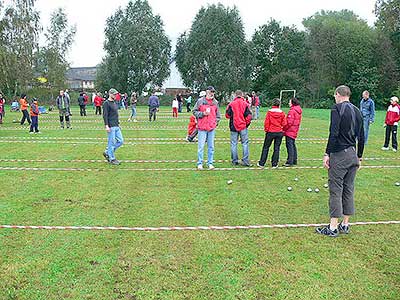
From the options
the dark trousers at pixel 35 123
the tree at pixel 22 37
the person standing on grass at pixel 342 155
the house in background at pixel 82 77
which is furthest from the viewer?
the house in background at pixel 82 77

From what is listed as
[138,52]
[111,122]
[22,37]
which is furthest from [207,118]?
[138,52]

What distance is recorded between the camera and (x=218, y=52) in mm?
50312

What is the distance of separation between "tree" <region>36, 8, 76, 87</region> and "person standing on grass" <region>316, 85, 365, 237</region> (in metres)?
46.7

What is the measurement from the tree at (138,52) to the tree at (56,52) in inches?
203

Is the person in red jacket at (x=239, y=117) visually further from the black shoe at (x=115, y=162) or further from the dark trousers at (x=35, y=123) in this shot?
the dark trousers at (x=35, y=123)

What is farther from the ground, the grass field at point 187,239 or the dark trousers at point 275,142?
the dark trousers at point 275,142

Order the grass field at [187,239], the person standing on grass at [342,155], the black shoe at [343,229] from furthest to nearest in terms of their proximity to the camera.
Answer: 1. the black shoe at [343,229]
2. the person standing on grass at [342,155]
3. the grass field at [187,239]

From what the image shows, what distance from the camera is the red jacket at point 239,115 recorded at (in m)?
10.1

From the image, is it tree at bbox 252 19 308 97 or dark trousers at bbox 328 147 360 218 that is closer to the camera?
dark trousers at bbox 328 147 360 218

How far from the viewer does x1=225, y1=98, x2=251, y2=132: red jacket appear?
33.3ft

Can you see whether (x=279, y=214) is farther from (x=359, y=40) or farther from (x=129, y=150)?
(x=359, y=40)

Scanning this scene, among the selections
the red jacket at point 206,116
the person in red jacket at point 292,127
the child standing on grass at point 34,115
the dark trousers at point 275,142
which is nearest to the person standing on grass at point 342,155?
the red jacket at point 206,116

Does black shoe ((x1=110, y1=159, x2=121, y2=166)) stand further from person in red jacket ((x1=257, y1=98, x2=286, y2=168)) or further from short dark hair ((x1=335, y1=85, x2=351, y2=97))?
short dark hair ((x1=335, y1=85, x2=351, y2=97))

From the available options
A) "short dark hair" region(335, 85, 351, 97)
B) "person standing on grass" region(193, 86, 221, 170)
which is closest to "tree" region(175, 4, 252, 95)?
"person standing on grass" region(193, 86, 221, 170)
